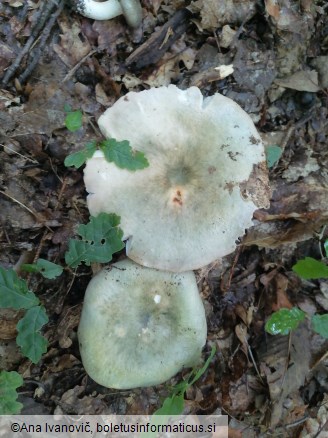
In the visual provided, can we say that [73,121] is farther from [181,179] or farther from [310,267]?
[310,267]

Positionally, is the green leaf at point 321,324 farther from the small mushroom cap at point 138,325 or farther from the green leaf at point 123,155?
the green leaf at point 123,155

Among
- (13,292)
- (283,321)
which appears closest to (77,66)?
(13,292)

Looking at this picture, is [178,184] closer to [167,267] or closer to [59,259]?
[167,267]

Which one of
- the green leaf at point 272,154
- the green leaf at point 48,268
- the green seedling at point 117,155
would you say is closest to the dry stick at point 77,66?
the green seedling at point 117,155

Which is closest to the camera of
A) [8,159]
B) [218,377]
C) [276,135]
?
[8,159]

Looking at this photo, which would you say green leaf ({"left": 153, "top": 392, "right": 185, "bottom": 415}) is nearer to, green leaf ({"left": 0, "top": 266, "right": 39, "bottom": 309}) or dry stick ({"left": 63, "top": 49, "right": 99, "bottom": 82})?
green leaf ({"left": 0, "top": 266, "right": 39, "bottom": 309})

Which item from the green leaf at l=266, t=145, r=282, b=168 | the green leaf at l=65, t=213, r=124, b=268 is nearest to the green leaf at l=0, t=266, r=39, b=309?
the green leaf at l=65, t=213, r=124, b=268

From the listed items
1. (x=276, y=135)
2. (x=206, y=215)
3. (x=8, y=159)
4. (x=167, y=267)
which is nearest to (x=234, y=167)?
(x=206, y=215)
